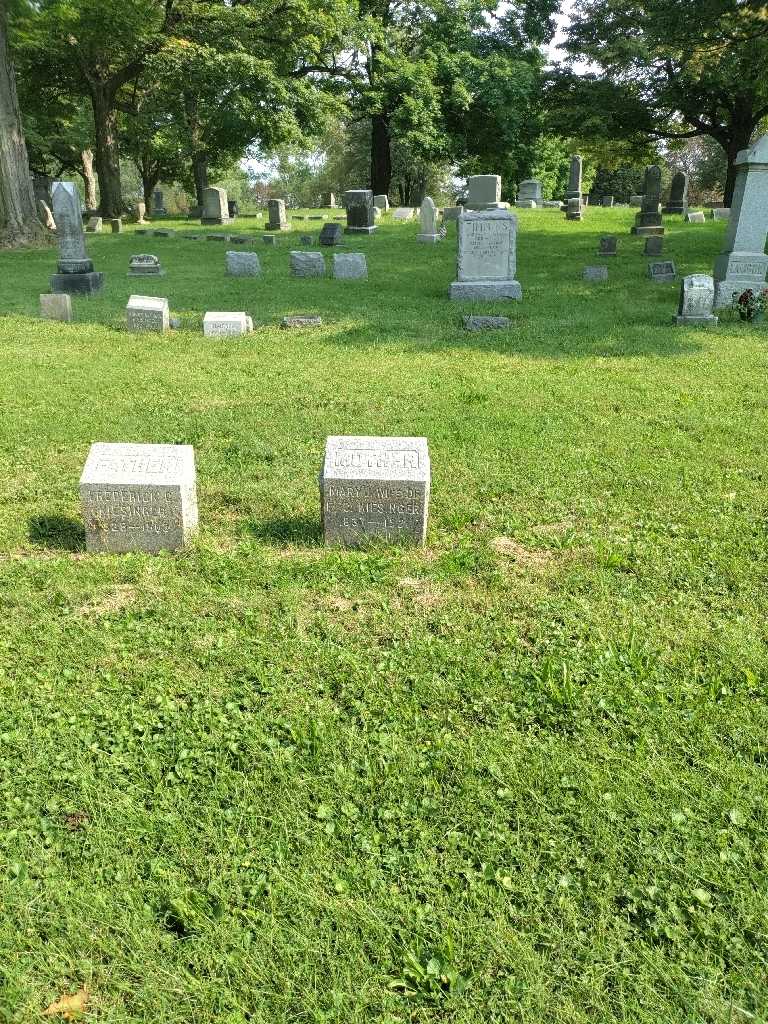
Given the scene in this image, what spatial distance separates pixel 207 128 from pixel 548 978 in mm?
31986

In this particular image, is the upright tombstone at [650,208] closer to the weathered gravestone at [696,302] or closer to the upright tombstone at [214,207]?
the weathered gravestone at [696,302]

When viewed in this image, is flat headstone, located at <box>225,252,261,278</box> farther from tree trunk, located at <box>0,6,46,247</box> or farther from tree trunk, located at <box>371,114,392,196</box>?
tree trunk, located at <box>371,114,392,196</box>

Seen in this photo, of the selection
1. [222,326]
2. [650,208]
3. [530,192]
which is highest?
[530,192]

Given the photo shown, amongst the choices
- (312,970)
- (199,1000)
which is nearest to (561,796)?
(312,970)

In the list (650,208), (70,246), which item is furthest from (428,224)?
(70,246)

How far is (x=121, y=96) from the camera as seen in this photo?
101 ft

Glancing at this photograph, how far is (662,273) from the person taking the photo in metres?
15.3

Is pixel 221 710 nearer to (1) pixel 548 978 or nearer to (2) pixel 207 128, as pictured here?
(1) pixel 548 978

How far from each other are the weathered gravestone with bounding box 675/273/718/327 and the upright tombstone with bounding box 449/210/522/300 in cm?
323

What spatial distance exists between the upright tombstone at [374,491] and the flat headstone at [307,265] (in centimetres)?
1227

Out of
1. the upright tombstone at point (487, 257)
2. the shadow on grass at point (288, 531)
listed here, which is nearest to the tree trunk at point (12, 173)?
the upright tombstone at point (487, 257)

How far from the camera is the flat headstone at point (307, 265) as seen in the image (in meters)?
15.9

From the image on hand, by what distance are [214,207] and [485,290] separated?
18.4 m

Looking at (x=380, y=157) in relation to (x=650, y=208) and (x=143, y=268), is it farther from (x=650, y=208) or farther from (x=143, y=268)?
(x=143, y=268)
